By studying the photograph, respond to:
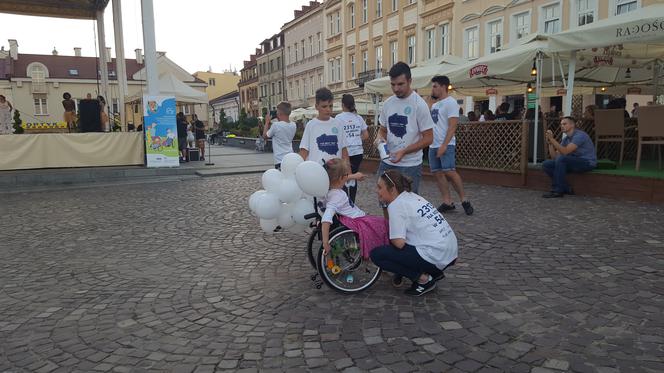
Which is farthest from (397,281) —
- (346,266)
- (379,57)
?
(379,57)

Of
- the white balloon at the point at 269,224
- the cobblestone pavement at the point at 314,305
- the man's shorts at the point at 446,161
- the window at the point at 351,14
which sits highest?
the window at the point at 351,14

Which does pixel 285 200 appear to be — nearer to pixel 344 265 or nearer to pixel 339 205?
pixel 339 205

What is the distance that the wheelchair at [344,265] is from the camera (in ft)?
12.9

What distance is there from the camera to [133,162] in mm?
13867

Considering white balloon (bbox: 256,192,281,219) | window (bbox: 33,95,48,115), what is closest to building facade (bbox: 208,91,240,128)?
window (bbox: 33,95,48,115)

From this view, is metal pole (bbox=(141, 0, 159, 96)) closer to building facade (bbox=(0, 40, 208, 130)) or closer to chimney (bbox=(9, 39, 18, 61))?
building facade (bbox=(0, 40, 208, 130))

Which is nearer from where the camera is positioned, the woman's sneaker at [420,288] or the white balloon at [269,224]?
the woman's sneaker at [420,288]

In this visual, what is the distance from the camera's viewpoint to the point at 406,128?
482cm

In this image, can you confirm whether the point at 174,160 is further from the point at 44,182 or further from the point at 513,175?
the point at 513,175

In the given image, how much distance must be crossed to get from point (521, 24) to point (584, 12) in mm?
3436

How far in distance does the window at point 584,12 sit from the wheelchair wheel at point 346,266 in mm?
20318

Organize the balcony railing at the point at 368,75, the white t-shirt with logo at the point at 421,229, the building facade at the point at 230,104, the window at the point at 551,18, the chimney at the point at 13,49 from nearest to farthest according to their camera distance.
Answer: the white t-shirt with logo at the point at 421,229 → the window at the point at 551,18 → the balcony railing at the point at 368,75 → the chimney at the point at 13,49 → the building facade at the point at 230,104

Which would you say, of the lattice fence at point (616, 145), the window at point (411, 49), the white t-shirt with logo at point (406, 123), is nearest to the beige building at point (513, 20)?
the window at point (411, 49)

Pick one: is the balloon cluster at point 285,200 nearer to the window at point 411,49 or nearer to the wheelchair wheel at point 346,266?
the wheelchair wheel at point 346,266
